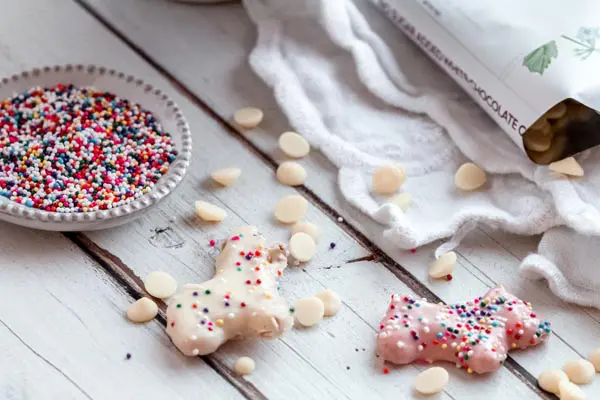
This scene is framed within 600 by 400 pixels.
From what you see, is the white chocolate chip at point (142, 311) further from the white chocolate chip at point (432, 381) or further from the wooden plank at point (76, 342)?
the white chocolate chip at point (432, 381)

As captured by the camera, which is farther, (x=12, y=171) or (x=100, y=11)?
(x=100, y=11)

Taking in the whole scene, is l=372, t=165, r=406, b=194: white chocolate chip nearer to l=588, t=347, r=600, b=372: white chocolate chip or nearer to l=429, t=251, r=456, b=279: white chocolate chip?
l=429, t=251, r=456, b=279: white chocolate chip

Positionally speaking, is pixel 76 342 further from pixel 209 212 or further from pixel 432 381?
pixel 432 381

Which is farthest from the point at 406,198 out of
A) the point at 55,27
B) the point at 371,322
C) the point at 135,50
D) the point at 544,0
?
the point at 55,27

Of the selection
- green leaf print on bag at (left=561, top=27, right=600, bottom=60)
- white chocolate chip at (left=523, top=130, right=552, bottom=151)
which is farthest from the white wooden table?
green leaf print on bag at (left=561, top=27, right=600, bottom=60)

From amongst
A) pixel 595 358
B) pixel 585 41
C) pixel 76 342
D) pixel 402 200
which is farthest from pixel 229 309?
pixel 585 41

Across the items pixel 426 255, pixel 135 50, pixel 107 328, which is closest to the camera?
pixel 107 328

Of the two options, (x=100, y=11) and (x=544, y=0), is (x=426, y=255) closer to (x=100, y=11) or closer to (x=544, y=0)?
(x=544, y=0)
